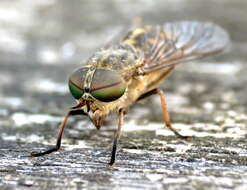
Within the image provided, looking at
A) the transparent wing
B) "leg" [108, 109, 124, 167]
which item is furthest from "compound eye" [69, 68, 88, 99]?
the transparent wing

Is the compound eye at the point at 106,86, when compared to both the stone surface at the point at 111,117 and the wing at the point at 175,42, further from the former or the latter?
the wing at the point at 175,42

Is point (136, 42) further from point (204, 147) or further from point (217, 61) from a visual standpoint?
point (204, 147)

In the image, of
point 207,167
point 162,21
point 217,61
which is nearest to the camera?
point 207,167

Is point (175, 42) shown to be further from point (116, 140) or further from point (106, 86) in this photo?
point (116, 140)

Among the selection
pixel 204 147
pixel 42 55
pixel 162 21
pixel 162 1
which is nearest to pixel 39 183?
pixel 204 147

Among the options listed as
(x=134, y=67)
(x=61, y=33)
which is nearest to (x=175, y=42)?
(x=134, y=67)

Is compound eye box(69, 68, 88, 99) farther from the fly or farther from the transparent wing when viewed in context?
the transparent wing
